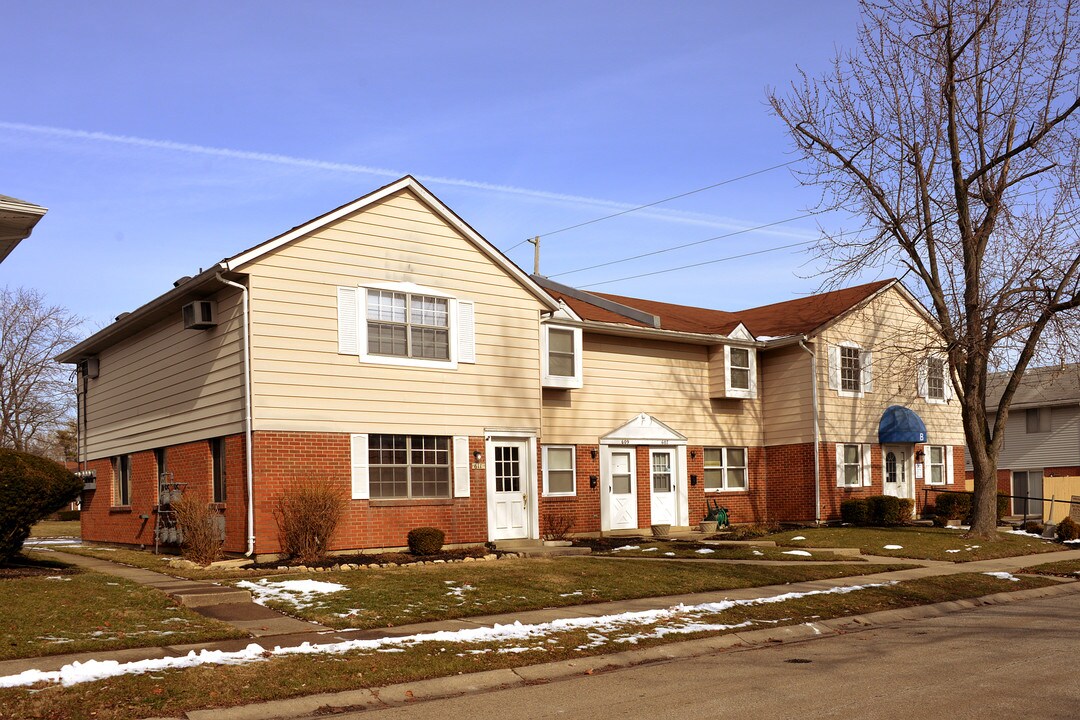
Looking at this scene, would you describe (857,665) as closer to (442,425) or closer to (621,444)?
(442,425)

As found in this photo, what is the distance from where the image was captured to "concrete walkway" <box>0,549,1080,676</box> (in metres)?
9.58

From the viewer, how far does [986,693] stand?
8.13 meters

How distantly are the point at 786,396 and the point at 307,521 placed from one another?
1634 cm

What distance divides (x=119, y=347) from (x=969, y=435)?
21.1 m

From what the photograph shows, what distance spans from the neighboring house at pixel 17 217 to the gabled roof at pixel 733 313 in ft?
47.0

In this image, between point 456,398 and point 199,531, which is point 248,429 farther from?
point 456,398

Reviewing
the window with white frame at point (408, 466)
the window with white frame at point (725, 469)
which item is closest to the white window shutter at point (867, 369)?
the window with white frame at point (725, 469)

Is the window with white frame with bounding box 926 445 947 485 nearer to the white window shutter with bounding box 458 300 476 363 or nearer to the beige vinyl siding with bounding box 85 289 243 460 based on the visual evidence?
the white window shutter with bounding box 458 300 476 363

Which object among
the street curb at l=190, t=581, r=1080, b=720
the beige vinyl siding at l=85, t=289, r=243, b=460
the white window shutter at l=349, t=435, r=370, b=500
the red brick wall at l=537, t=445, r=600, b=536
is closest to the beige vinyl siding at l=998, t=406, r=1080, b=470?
the red brick wall at l=537, t=445, r=600, b=536

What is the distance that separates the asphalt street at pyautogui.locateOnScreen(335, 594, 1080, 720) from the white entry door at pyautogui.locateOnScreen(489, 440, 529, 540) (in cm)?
1090

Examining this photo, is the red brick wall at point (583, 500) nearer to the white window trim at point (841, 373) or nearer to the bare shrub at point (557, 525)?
the bare shrub at point (557, 525)

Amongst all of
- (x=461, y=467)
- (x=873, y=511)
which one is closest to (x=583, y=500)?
(x=461, y=467)

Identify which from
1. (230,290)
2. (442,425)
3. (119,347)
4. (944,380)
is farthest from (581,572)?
(944,380)

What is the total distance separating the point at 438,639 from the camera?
10.6m
